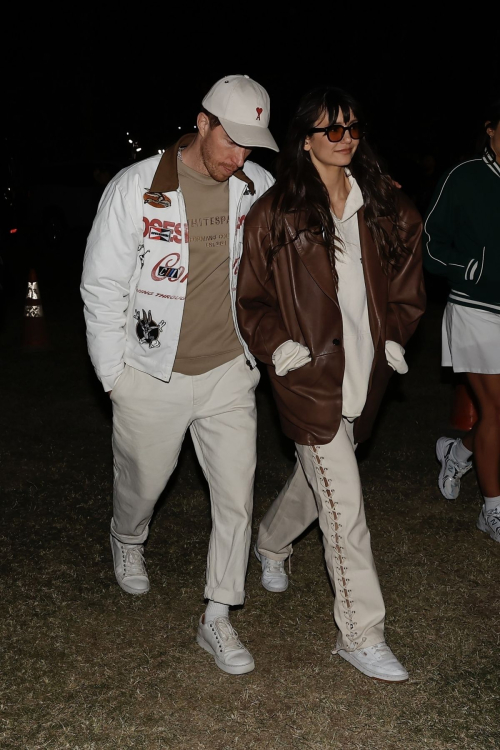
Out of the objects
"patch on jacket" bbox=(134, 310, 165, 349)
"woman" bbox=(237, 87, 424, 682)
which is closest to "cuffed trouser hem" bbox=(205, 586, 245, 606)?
"woman" bbox=(237, 87, 424, 682)

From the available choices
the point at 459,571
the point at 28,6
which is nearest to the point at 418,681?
the point at 459,571

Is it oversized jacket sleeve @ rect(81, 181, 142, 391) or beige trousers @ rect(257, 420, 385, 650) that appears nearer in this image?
oversized jacket sleeve @ rect(81, 181, 142, 391)

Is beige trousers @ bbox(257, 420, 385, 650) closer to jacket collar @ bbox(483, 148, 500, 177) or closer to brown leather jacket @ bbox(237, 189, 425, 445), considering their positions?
brown leather jacket @ bbox(237, 189, 425, 445)

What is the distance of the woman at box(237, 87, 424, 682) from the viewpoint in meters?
3.79

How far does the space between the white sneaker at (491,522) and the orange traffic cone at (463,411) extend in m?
1.79

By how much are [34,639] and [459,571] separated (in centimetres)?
218

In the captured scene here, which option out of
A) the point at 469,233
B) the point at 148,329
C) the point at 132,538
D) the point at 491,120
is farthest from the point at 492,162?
the point at 132,538

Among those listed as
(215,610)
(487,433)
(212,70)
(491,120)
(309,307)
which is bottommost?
(215,610)

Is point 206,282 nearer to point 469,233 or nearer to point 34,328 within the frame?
point 469,233

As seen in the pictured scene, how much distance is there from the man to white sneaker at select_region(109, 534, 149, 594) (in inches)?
20.7

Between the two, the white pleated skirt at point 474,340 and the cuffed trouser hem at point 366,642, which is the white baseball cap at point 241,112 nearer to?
the white pleated skirt at point 474,340

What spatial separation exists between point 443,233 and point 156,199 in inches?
76.8

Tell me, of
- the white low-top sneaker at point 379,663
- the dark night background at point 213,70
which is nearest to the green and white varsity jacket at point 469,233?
the white low-top sneaker at point 379,663

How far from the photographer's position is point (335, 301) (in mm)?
3789
